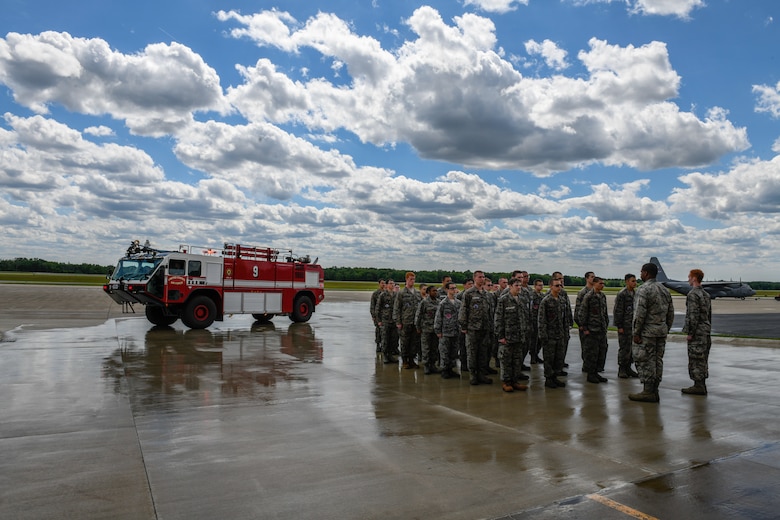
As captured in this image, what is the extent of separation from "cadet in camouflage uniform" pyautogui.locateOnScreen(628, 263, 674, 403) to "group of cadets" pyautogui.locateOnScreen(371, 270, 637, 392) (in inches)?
52.5

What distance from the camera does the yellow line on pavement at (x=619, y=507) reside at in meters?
3.83

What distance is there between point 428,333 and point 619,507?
6435mm

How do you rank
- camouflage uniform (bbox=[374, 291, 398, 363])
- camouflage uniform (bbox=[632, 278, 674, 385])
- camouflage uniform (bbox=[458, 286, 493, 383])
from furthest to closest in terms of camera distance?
1. camouflage uniform (bbox=[374, 291, 398, 363])
2. camouflage uniform (bbox=[458, 286, 493, 383])
3. camouflage uniform (bbox=[632, 278, 674, 385])

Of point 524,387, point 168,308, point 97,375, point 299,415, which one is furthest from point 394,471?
point 168,308

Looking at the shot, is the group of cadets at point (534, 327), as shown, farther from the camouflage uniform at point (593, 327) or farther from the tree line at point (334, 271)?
the tree line at point (334, 271)

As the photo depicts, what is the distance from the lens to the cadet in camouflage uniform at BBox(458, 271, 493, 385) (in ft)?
29.6

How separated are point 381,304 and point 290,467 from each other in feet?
24.8

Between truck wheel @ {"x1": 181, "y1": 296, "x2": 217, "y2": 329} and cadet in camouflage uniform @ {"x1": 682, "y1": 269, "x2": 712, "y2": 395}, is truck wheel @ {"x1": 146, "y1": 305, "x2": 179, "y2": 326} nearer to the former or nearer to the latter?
truck wheel @ {"x1": 181, "y1": 296, "x2": 217, "y2": 329}

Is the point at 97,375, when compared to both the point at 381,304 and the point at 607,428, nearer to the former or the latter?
the point at 381,304

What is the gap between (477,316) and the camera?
9031 mm

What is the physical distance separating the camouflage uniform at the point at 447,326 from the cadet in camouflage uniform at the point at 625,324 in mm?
3152

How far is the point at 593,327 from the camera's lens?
979 centimetres

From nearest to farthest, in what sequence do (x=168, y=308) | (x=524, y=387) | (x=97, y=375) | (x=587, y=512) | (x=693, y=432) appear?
1. (x=587, y=512)
2. (x=693, y=432)
3. (x=524, y=387)
4. (x=97, y=375)
5. (x=168, y=308)

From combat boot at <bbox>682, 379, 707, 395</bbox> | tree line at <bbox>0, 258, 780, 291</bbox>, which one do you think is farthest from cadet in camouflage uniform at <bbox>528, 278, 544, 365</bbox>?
tree line at <bbox>0, 258, 780, 291</bbox>
